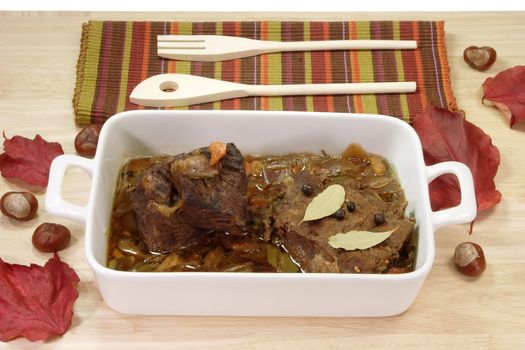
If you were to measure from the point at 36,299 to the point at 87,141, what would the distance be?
1.81ft

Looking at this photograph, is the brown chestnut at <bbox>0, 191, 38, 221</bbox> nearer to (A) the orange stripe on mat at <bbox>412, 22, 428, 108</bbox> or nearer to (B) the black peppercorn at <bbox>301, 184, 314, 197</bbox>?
(B) the black peppercorn at <bbox>301, 184, 314, 197</bbox>

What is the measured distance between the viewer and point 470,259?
1962 millimetres

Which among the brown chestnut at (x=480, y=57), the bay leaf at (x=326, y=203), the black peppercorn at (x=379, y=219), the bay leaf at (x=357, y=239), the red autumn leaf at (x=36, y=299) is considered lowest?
the red autumn leaf at (x=36, y=299)

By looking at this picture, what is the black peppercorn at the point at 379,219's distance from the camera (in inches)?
72.1

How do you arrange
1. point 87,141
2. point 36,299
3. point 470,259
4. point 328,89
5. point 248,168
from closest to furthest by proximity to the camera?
1. point 36,299
2. point 470,259
3. point 248,168
4. point 87,141
5. point 328,89

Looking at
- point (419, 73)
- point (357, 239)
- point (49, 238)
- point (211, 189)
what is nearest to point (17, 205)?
point (49, 238)

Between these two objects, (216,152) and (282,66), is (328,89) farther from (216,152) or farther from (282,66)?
(216,152)

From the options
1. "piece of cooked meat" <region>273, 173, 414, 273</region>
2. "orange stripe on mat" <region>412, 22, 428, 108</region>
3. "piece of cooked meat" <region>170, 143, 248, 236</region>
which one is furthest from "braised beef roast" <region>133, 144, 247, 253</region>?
"orange stripe on mat" <region>412, 22, 428, 108</region>

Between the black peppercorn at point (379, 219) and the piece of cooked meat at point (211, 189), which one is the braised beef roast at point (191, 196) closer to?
the piece of cooked meat at point (211, 189)

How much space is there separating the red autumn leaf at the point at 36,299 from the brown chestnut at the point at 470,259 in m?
1.03

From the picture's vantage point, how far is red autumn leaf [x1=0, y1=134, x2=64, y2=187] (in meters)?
2.13

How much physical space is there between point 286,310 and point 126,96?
95 cm

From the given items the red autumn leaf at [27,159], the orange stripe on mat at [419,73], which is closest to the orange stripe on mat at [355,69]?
the orange stripe on mat at [419,73]

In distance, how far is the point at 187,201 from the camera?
1743 millimetres
